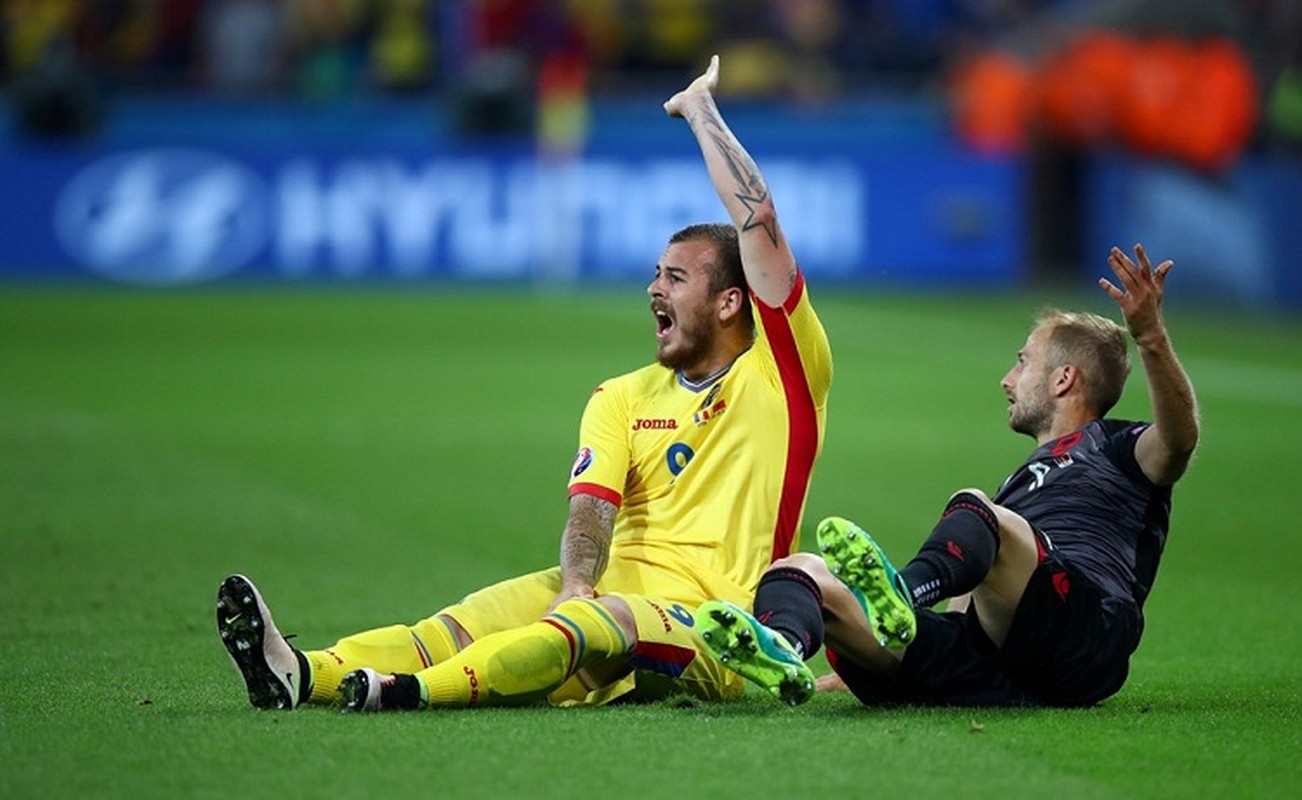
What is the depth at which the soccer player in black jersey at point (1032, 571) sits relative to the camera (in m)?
6.09

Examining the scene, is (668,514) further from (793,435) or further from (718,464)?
(793,435)

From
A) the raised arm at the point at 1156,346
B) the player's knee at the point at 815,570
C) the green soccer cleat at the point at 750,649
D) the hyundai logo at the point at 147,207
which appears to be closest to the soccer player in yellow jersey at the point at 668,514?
the player's knee at the point at 815,570

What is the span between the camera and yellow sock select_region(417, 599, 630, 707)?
6.34 metres

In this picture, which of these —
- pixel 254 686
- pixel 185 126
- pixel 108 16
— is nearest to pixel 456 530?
pixel 254 686

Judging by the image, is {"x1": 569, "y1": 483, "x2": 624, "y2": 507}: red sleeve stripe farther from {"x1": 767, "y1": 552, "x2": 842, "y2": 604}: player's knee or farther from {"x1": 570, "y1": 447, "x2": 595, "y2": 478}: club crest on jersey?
{"x1": 767, "y1": 552, "x2": 842, "y2": 604}: player's knee

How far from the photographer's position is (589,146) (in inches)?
1100

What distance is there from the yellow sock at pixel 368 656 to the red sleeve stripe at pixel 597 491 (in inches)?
25.2

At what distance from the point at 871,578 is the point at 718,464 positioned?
3.25 ft

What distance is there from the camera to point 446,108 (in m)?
28.0

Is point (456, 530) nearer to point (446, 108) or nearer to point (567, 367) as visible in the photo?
point (567, 367)

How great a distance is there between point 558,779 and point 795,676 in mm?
779

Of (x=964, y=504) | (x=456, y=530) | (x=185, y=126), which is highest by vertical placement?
(x=185, y=126)

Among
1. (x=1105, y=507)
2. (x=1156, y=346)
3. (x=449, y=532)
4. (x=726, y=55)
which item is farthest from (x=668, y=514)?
(x=726, y=55)

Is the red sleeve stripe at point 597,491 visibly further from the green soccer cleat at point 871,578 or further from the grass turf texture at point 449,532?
the green soccer cleat at point 871,578
